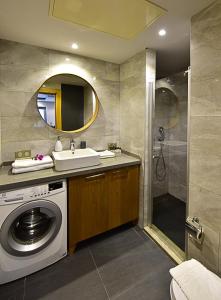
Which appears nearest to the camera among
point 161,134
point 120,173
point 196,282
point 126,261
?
point 196,282

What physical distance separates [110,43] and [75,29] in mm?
426

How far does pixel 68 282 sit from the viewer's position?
1.51 m

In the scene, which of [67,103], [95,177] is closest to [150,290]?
[95,177]

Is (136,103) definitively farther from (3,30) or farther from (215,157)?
(3,30)

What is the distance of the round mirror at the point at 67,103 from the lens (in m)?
2.04

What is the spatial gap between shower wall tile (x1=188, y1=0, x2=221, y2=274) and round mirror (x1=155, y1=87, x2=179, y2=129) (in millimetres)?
981

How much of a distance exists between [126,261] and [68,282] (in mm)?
581

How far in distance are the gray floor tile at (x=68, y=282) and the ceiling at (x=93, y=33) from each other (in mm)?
2257

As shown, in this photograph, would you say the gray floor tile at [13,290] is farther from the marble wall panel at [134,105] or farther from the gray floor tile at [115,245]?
the marble wall panel at [134,105]

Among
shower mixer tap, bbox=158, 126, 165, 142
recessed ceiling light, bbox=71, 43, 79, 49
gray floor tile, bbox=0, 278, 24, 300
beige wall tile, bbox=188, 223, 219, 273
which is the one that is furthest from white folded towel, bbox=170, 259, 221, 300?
recessed ceiling light, bbox=71, 43, 79, 49

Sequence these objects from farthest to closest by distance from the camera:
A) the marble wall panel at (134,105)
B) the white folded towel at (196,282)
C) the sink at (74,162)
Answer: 1. the marble wall panel at (134,105)
2. the sink at (74,162)
3. the white folded towel at (196,282)

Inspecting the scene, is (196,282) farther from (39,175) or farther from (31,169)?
(31,169)

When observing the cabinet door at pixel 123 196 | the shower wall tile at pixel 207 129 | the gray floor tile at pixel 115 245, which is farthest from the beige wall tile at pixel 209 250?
the cabinet door at pixel 123 196

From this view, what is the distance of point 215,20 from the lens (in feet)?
3.98
